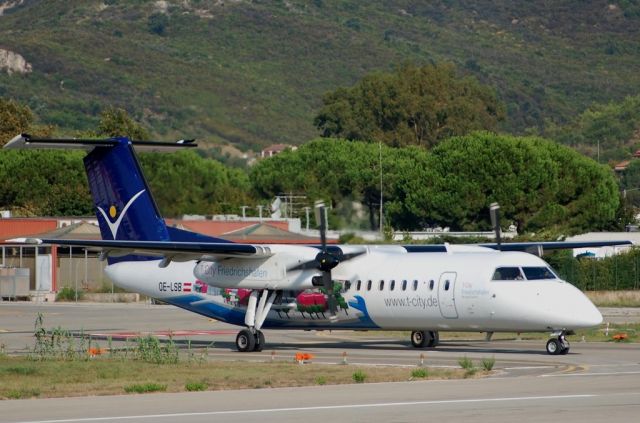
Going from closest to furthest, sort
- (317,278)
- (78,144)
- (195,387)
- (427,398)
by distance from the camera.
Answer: (427,398) < (195,387) < (317,278) < (78,144)

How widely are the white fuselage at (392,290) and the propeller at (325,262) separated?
0.21 meters

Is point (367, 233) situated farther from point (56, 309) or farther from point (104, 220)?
point (56, 309)

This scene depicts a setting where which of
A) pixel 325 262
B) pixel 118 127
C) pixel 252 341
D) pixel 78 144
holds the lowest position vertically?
pixel 252 341

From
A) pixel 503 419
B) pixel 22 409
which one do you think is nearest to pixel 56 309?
pixel 22 409

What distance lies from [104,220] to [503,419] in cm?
1937

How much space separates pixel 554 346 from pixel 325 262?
5.73 meters

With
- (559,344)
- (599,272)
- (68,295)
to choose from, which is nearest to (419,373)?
(559,344)

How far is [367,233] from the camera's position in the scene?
35188 mm

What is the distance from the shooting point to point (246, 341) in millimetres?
32969

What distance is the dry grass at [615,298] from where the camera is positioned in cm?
5756

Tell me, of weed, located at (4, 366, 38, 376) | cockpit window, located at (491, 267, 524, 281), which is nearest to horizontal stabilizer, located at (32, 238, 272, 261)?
weed, located at (4, 366, 38, 376)

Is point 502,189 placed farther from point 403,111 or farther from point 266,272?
point 403,111

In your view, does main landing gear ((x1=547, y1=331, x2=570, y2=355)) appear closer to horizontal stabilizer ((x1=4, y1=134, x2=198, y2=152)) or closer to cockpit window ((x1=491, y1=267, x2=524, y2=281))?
cockpit window ((x1=491, y1=267, x2=524, y2=281))

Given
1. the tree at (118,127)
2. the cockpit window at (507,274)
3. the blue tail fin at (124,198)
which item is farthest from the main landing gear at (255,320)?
the tree at (118,127)
